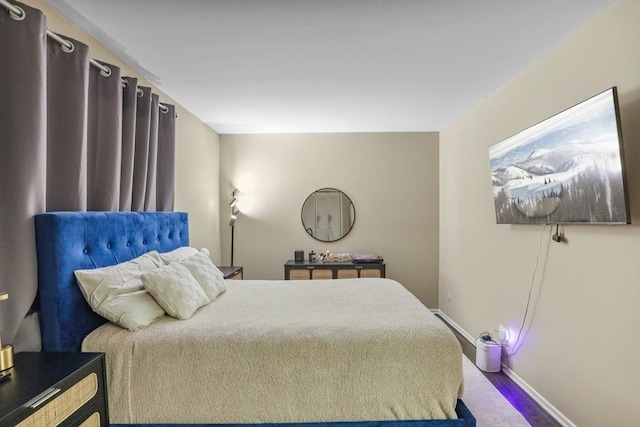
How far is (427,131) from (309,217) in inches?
79.0

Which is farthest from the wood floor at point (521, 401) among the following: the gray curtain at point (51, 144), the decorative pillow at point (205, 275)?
the gray curtain at point (51, 144)

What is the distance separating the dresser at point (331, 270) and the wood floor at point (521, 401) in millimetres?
1658

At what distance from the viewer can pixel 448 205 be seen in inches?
166

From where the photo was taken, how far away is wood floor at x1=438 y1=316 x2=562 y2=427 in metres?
2.19

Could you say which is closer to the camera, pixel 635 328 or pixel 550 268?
pixel 635 328

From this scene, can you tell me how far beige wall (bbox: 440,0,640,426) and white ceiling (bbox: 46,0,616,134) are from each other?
0.19 meters

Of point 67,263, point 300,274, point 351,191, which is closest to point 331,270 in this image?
point 300,274

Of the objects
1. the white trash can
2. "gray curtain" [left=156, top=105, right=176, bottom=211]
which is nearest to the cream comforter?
the white trash can

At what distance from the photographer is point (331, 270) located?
4.17 metres

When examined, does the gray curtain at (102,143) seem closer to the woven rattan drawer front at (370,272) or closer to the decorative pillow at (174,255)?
the decorative pillow at (174,255)

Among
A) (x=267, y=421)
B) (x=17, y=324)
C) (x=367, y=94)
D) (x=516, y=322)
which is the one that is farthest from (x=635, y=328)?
(x=17, y=324)

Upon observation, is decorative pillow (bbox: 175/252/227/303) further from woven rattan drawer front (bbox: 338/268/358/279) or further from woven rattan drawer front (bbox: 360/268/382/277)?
woven rattan drawer front (bbox: 360/268/382/277)

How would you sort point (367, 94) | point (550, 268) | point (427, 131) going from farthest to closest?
1. point (427, 131)
2. point (367, 94)
3. point (550, 268)

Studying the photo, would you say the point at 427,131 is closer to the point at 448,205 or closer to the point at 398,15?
the point at 448,205
